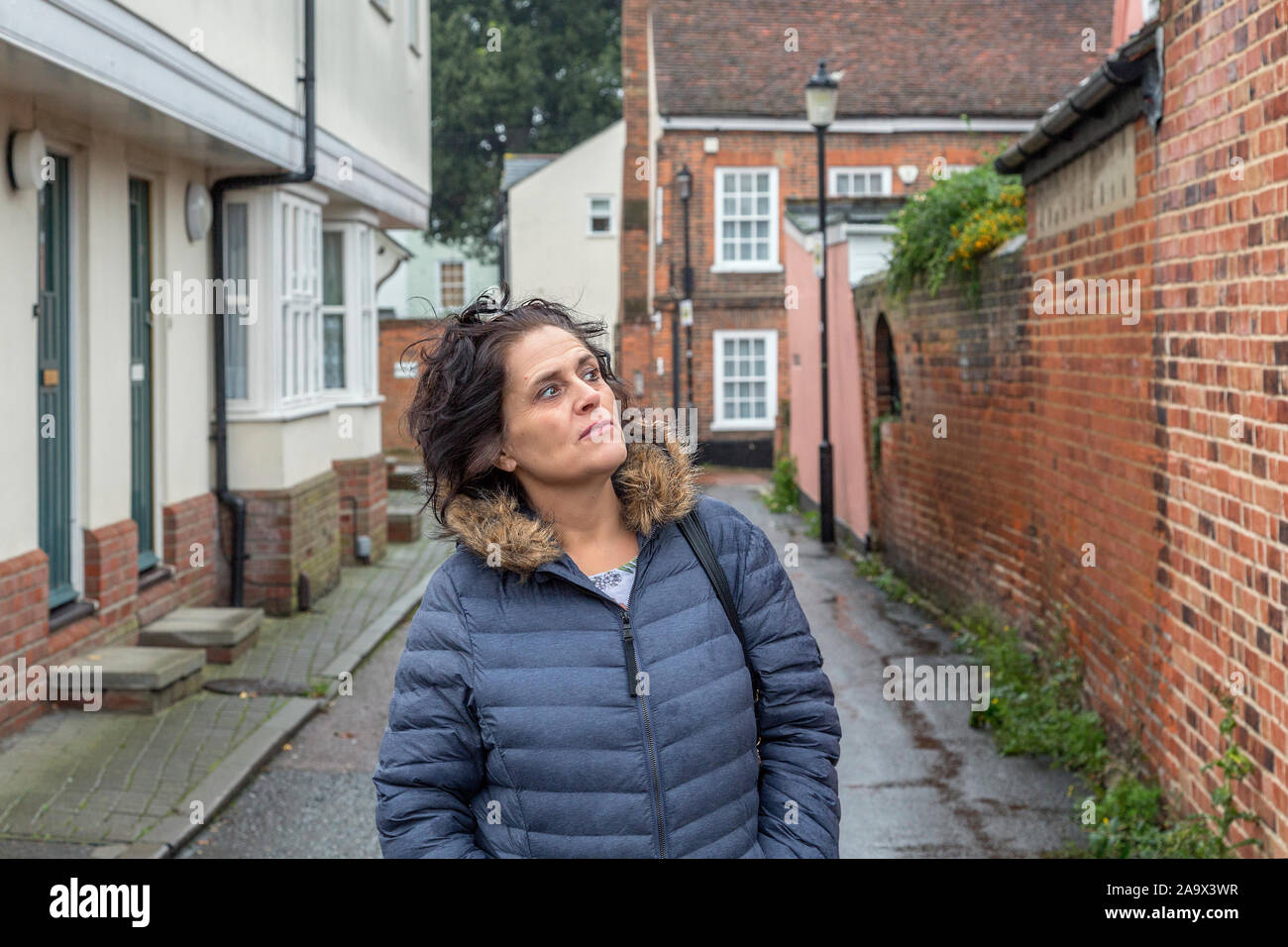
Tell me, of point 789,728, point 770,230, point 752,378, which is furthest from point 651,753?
point 770,230

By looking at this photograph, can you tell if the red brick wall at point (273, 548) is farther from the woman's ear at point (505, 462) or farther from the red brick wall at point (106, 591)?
the woman's ear at point (505, 462)

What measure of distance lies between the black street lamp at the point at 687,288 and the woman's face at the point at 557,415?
24.5 meters

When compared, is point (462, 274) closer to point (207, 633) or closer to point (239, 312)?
point (239, 312)

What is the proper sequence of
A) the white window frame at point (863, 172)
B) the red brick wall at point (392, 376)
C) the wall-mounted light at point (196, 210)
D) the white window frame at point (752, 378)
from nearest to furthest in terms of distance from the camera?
the wall-mounted light at point (196, 210) → the white window frame at point (863, 172) → the white window frame at point (752, 378) → the red brick wall at point (392, 376)

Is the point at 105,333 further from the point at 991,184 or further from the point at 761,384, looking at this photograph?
the point at 761,384

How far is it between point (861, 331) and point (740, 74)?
16246 mm

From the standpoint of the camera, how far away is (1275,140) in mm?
4590

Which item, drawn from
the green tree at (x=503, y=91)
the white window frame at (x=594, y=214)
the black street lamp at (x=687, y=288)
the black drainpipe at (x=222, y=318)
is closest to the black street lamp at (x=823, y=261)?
the black drainpipe at (x=222, y=318)

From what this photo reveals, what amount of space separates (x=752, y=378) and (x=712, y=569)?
28.0 m

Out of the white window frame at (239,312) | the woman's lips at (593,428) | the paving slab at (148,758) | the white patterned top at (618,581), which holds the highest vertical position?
the white window frame at (239,312)

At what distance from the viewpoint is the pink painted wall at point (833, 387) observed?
16.3 meters

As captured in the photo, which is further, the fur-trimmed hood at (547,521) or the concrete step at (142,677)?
the concrete step at (142,677)

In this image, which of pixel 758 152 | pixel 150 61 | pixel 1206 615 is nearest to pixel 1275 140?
pixel 1206 615

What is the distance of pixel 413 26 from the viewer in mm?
16797
